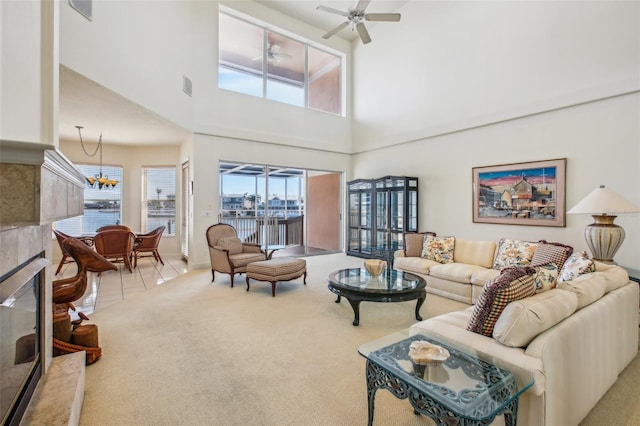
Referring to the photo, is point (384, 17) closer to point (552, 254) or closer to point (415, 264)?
point (415, 264)

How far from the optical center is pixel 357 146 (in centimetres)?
811

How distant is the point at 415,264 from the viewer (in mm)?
4684

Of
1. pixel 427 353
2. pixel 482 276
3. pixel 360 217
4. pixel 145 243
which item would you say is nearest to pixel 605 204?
pixel 482 276

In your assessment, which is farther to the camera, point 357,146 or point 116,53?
point 357,146

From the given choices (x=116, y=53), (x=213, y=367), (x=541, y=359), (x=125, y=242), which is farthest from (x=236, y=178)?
(x=541, y=359)

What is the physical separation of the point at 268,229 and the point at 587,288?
6.15m

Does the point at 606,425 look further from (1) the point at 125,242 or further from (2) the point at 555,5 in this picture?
(1) the point at 125,242

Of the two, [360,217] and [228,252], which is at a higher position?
[360,217]

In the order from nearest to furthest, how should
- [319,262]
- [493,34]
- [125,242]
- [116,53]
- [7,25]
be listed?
1. [7,25]
2. [116,53]
3. [493,34]
4. [125,242]
5. [319,262]

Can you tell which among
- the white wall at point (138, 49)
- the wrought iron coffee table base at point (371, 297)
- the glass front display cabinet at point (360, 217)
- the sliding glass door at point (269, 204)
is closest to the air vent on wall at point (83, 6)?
the white wall at point (138, 49)

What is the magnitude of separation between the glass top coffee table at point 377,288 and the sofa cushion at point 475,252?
1352 mm

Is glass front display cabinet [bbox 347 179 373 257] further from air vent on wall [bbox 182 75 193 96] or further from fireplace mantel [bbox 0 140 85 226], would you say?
fireplace mantel [bbox 0 140 85 226]

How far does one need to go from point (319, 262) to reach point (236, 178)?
106 inches

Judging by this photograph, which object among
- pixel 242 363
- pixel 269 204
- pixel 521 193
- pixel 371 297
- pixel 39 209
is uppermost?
pixel 521 193
